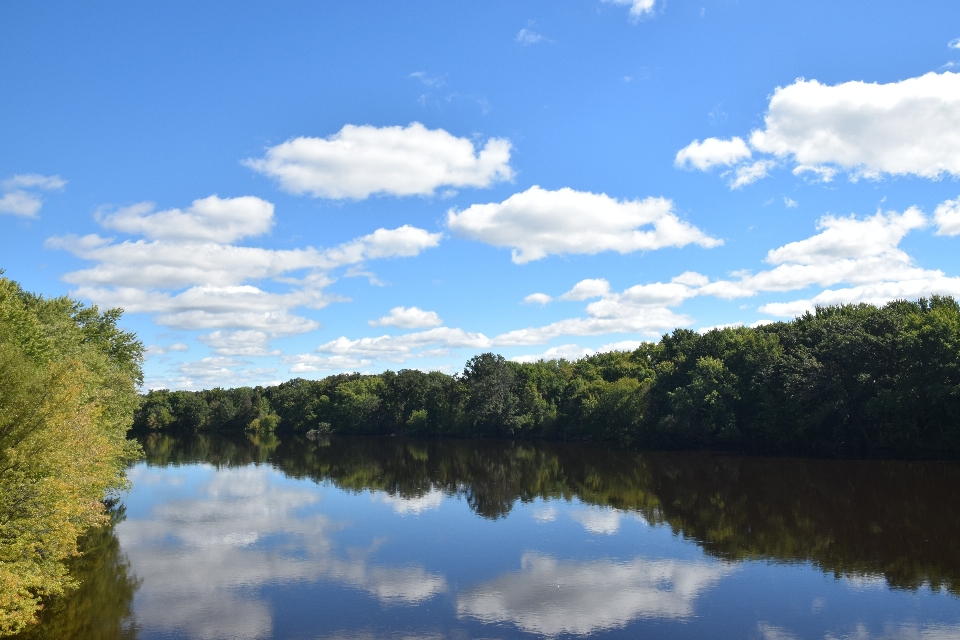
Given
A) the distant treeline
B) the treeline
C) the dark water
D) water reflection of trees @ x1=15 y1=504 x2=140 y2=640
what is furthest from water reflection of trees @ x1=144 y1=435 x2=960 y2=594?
the treeline

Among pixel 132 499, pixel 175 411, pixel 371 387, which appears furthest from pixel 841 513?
pixel 175 411

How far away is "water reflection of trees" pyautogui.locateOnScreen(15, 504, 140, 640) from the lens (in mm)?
21547

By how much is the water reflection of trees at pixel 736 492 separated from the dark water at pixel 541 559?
0.21m

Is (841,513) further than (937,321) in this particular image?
No

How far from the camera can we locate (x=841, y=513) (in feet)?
126

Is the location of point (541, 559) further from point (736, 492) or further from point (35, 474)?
point (736, 492)

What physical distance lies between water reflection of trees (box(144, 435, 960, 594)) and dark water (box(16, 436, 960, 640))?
8.1 inches

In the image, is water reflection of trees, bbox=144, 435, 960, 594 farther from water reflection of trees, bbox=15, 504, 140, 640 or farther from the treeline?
the treeline

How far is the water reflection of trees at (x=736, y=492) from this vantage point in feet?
100

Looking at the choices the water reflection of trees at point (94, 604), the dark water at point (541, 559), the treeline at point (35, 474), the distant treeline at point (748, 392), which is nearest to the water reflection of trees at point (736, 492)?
the dark water at point (541, 559)

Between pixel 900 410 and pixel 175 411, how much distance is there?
15173 centimetres

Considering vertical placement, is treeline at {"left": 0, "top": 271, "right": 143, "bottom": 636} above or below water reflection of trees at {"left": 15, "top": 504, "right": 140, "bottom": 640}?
above

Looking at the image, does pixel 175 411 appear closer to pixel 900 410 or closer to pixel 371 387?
pixel 371 387

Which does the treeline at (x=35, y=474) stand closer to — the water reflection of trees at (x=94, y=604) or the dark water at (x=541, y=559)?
the water reflection of trees at (x=94, y=604)
